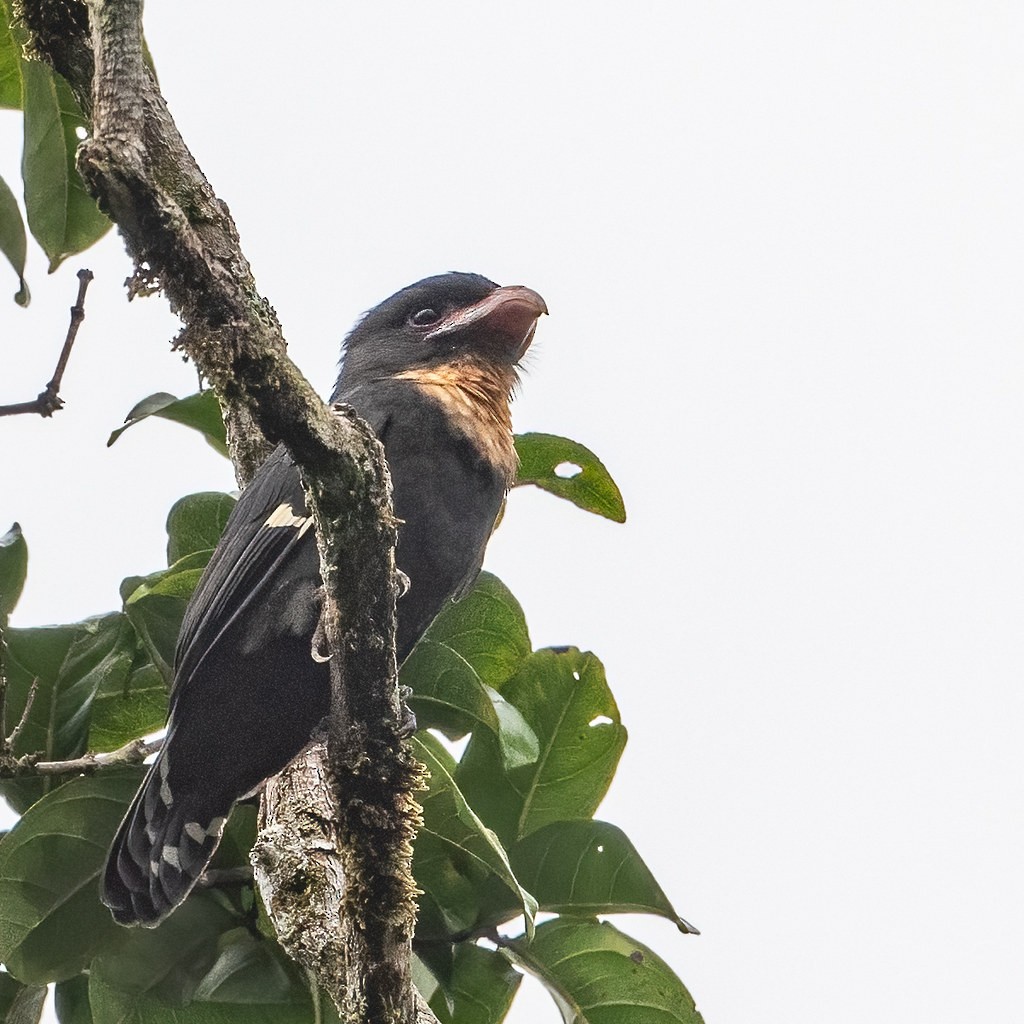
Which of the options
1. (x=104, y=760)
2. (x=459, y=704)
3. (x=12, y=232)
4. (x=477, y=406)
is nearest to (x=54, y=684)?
(x=104, y=760)

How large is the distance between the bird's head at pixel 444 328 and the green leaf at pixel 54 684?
43.6 inches

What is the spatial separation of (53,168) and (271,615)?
1143 millimetres

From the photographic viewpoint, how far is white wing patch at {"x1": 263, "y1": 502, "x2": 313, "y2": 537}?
3076mm

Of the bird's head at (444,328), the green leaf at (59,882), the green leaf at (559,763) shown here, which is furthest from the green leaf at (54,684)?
the bird's head at (444,328)

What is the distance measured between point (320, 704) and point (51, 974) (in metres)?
0.82

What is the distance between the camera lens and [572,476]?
3568 millimetres

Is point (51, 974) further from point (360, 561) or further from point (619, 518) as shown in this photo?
point (619, 518)

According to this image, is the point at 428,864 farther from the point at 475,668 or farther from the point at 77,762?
the point at 77,762

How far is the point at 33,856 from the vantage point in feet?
9.29

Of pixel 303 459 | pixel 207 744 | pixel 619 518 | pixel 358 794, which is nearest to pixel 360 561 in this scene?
pixel 303 459

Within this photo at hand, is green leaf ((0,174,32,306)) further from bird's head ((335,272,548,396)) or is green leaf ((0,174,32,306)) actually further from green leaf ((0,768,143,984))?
green leaf ((0,768,143,984))

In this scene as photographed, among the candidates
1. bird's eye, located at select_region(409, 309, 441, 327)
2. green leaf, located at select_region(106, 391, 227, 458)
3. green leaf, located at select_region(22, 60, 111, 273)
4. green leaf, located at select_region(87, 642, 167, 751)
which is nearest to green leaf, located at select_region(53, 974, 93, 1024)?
green leaf, located at select_region(87, 642, 167, 751)

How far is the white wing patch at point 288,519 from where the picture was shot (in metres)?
3.08

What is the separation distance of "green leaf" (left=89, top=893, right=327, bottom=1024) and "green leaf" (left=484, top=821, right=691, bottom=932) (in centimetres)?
47
